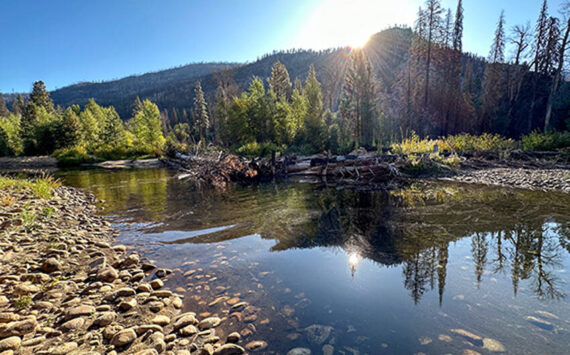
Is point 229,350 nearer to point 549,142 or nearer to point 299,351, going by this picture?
point 299,351

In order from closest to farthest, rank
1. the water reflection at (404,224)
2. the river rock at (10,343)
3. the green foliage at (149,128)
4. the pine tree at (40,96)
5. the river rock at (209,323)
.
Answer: the river rock at (10,343), the river rock at (209,323), the water reflection at (404,224), the green foliage at (149,128), the pine tree at (40,96)

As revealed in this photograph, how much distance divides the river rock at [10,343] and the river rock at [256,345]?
2.33 metres

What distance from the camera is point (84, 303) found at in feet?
11.9

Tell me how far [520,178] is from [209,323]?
16495mm

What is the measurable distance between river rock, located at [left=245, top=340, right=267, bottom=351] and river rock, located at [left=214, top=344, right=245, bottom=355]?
10 centimetres

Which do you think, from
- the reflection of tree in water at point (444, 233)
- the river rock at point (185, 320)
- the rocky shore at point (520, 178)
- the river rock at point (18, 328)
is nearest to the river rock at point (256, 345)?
the river rock at point (185, 320)

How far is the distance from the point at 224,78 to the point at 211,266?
64.7 m

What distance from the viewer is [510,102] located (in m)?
32.4

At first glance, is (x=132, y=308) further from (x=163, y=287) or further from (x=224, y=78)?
(x=224, y=78)

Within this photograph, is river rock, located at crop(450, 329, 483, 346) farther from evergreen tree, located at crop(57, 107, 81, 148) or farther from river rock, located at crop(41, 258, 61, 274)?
evergreen tree, located at crop(57, 107, 81, 148)

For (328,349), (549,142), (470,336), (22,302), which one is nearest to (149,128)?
(22,302)

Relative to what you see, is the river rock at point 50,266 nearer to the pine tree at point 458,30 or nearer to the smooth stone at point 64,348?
the smooth stone at point 64,348

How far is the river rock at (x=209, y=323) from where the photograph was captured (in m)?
3.47

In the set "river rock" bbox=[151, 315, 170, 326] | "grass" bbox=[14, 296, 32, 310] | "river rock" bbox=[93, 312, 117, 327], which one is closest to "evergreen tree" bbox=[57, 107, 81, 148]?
"grass" bbox=[14, 296, 32, 310]
